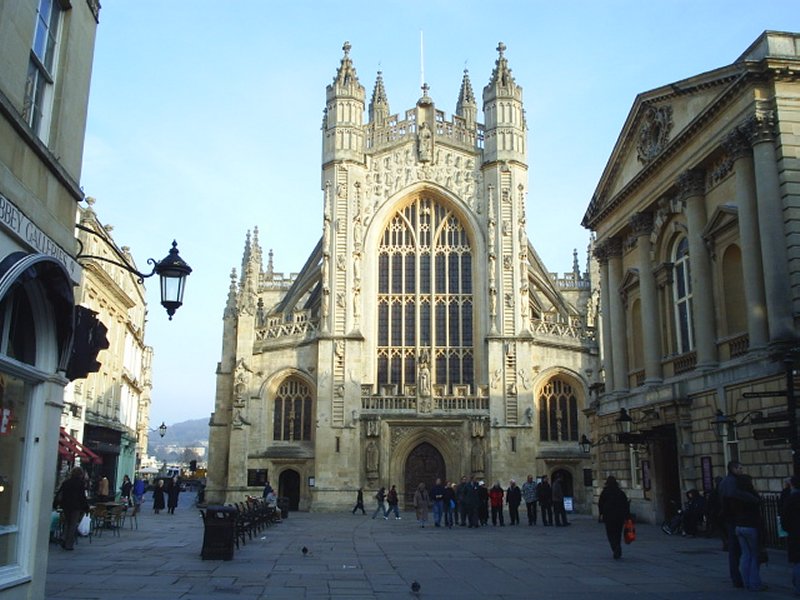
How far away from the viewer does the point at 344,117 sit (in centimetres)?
4169

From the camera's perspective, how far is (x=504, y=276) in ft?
130

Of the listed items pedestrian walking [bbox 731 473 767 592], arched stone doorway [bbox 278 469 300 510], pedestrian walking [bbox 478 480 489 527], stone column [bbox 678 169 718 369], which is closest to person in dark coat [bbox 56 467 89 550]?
pedestrian walking [bbox 731 473 767 592]

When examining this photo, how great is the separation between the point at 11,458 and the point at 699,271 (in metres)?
18.0

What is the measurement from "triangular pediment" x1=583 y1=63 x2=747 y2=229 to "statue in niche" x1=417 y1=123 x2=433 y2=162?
1351cm

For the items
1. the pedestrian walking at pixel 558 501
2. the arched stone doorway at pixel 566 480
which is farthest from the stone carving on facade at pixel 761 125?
the arched stone doorway at pixel 566 480

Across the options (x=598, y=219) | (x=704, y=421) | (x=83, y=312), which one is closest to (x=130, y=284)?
(x=598, y=219)

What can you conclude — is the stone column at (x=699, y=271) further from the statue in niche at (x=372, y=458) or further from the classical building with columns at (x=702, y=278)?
the statue in niche at (x=372, y=458)

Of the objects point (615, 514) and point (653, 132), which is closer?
point (615, 514)

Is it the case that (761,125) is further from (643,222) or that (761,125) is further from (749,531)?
(749,531)

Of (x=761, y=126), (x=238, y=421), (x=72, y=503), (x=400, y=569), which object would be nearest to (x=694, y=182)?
(x=761, y=126)

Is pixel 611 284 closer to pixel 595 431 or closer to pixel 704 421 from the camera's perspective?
pixel 595 431

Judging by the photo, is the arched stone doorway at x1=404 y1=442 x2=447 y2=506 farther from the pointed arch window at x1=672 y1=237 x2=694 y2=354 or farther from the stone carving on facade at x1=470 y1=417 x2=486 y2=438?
the pointed arch window at x1=672 y1=237 x2=694 y2=354

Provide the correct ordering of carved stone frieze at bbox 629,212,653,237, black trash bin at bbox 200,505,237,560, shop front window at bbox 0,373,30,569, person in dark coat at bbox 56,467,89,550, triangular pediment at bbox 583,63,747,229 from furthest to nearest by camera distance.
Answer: carved stone frieze at bbox 629,212,653,237 → triangular pediment at bbox 583,63,747,229 → person in dark coat at bbox 56,467,89,550 → black trash bin at bbox 200,505,237,560 → shop front window at bbox 0,373,30,569

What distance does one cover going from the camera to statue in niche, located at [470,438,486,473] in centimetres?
3750
